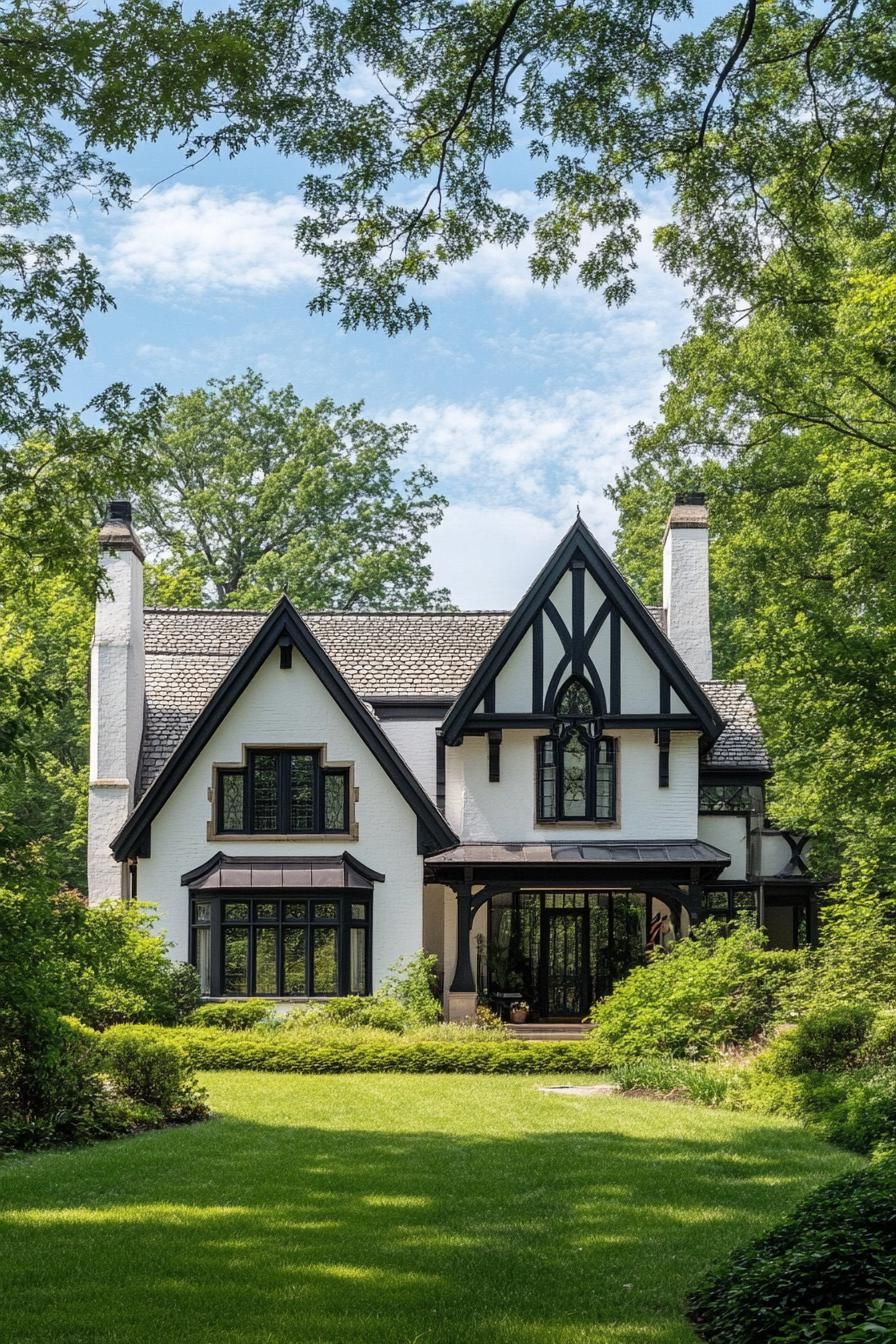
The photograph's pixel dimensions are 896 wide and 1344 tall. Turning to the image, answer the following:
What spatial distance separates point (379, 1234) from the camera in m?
9.45

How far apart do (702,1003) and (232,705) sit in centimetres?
1106

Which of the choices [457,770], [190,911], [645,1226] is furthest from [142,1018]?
[645,1226]

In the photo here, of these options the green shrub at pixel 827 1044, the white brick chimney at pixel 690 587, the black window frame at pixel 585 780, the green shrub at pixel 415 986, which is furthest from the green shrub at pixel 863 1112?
the white brick chimney at pixel 690 587

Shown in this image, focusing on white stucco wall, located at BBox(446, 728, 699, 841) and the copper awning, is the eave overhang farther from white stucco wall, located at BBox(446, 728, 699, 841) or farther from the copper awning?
the copper awning

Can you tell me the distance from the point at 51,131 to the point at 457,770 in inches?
715

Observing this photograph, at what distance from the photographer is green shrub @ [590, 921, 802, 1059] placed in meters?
20.4

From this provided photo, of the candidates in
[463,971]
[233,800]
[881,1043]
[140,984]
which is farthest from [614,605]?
[881,1043]

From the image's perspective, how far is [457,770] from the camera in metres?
28.8

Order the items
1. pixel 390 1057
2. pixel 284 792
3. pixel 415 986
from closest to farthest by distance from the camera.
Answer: pixel 390 1057 → pixel 415 986 → pixel 284 792

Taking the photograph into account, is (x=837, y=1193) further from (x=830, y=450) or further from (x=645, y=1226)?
(x=830, y=450)

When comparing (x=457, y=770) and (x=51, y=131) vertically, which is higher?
(x=51, y=131)

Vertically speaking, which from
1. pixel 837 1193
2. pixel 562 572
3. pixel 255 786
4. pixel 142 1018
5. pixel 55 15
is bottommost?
pixel 142 1018

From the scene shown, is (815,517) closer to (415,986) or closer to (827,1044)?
(415,986)

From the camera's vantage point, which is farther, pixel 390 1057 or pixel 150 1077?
pixel 390 1057
